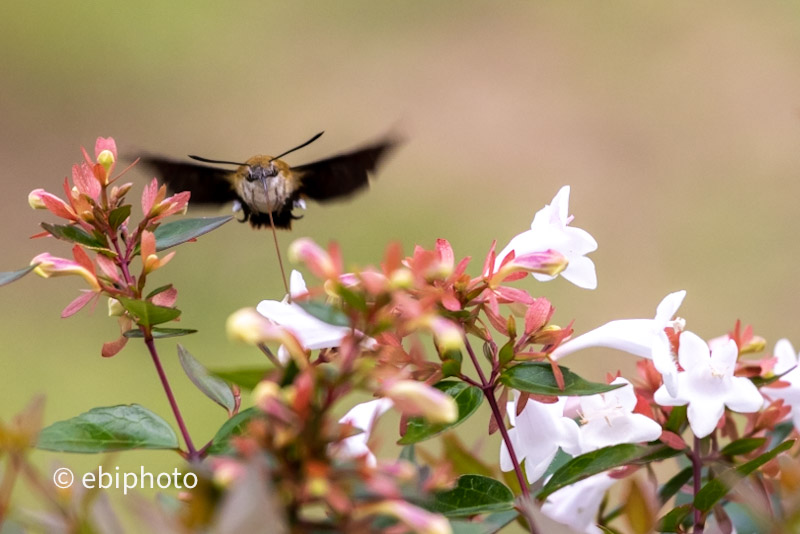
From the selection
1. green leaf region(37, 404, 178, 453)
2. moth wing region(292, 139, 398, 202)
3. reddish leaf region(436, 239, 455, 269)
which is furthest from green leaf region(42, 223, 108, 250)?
moth wing region(292, 139, 398, 202)

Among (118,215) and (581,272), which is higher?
(118,215)

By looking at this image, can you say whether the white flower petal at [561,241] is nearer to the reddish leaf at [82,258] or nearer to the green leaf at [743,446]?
the green leaf at [743,446]

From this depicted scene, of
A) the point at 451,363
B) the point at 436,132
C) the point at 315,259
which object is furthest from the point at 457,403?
the point at 436,132

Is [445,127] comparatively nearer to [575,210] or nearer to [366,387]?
[575,210]

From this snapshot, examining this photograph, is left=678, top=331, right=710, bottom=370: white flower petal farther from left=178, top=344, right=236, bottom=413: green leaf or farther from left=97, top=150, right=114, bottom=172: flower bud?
left=97, top=150, right=114, bottom=172: flower bud

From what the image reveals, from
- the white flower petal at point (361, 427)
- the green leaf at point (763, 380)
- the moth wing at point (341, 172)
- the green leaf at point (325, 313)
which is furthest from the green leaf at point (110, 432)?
the moth wing at point (341, 172)

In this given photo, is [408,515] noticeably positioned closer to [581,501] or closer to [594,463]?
[594,463]
